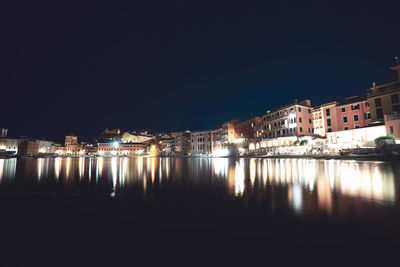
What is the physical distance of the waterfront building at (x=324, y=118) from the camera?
46094 millimetres

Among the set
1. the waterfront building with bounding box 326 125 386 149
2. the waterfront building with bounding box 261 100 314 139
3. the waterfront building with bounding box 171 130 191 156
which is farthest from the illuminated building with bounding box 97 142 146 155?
the waterfront building with bounding box 326 125 386 149

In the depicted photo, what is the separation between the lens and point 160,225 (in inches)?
154

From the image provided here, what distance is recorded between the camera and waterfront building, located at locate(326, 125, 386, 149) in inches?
1227

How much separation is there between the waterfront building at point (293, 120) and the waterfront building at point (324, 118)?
55.6 inches

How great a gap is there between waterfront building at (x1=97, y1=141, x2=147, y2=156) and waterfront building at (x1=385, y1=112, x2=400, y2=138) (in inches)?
4780

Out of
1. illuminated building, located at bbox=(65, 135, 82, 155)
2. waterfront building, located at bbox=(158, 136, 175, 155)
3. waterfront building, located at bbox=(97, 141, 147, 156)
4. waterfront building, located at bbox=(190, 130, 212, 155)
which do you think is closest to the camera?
waterfront building, located at bbox=(190, 130, 212, 155)

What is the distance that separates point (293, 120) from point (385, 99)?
55.8 ft

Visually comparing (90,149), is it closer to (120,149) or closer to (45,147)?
(45,147)

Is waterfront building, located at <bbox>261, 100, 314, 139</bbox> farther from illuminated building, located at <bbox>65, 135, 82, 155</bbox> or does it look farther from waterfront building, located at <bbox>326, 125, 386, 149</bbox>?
illuminated building, located at <bbox>65, 135, 82, 155</bbox>

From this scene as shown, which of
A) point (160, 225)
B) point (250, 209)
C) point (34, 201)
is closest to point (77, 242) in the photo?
point (160, 225)

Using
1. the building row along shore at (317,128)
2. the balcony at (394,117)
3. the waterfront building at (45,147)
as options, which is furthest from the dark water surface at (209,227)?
the waterfront building at (45,147)

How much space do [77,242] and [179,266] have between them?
6.22 ft

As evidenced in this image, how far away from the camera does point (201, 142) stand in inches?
3782

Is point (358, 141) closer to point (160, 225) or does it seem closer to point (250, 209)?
point (250, 209)
